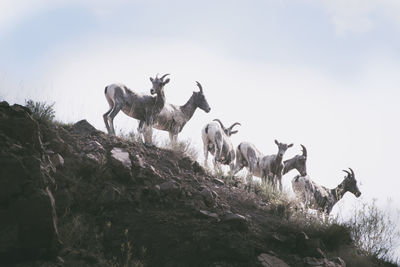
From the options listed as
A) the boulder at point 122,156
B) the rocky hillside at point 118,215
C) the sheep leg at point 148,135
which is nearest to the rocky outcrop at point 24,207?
the rocky hillside at point 118,215

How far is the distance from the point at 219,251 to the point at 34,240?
2663 mm

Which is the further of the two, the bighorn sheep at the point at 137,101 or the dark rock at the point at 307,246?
the bighorn sheep at the point at 137,101

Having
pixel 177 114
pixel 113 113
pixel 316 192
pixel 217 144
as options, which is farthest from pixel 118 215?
pixel 316 192

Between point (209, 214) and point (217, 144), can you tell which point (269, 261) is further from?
point (217, 144)

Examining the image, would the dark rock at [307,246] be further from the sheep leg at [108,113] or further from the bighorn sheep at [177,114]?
the bighorn sheep at [177,114]

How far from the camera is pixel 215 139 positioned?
15.6 m

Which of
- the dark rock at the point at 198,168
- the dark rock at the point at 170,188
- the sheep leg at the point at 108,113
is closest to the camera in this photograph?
the dark rock at the point at 170,188

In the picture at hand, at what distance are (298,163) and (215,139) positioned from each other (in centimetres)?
398

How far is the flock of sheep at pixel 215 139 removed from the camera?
12.6 meters

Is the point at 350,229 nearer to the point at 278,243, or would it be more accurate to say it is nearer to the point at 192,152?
the point at 278,243

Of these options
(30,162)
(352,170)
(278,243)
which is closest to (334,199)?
(352,170)

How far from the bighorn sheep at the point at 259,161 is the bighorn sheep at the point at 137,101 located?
457cm

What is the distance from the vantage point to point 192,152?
11.6 meters

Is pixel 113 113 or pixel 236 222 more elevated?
pixel 113 113
